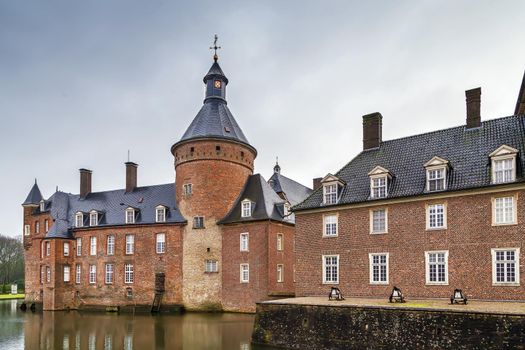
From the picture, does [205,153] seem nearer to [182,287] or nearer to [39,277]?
[182,287]

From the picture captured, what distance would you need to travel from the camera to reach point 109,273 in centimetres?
3562

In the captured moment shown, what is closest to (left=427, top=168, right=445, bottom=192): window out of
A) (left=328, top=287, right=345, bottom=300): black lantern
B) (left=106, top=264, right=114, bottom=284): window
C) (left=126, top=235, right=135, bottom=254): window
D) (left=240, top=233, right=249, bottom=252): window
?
(left=328, top=287, right=345, bottom=300): black lantern

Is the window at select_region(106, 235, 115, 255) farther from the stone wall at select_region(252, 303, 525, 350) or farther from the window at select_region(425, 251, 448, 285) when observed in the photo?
the window at select_region(425, 251, 448, 285)

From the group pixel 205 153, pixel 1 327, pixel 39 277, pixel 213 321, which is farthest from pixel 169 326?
pixel 39 277

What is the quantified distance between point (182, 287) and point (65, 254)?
11658 mm

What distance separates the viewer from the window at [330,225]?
22.3m

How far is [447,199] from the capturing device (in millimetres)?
19156

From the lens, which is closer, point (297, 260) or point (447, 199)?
point (447, 199)

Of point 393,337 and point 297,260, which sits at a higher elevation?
point 297,260

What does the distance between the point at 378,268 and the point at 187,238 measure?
50.9ft

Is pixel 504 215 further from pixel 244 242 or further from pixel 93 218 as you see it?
pixel 93 218

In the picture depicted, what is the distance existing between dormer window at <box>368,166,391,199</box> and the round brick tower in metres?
12.9

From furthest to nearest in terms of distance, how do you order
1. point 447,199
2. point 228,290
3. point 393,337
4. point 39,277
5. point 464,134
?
1. point 39,277
2. point 228,290
3. point 464,134
4. point 447,199
5. point 393,337

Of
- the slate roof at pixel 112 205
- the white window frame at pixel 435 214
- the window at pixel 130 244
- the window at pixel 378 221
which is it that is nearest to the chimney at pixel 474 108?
the white window frame at pixel 435 214
